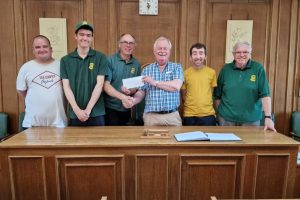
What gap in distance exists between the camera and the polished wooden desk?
184cm

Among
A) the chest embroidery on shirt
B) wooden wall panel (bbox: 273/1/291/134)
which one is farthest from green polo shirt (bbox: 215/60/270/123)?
the chest embroidery on shirt

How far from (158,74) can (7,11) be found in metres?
2.37

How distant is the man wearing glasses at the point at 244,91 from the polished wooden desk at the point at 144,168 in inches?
20.7

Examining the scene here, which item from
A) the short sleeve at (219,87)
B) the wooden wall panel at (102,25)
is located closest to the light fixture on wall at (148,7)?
the wooden wall panel at (102,25)

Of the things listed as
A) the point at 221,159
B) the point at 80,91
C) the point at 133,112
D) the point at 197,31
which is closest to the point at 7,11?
the point at 80,91

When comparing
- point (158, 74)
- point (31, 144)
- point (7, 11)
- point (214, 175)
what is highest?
point (7, 11)

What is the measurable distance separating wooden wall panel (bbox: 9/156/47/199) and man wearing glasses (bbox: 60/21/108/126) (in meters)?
0.59

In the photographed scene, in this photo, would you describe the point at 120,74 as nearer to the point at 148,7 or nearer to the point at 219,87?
the point at 219,87

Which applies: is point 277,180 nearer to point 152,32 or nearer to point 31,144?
point 31,144

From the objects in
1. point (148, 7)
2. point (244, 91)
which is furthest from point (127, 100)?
point (148, 7)

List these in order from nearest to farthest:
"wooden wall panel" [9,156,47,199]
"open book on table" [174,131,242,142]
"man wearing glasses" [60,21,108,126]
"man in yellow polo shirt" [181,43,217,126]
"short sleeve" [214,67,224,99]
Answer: "wooden wall panel" [9,156,47,199] < "open book on table" [174,131,242,142] < "man wearing glasses" [60,21,108,126] < "man in yellow polo shirt" [181,43,217,126] < "short sleeve" [214,67,224,99]

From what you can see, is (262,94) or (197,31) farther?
(197,31)

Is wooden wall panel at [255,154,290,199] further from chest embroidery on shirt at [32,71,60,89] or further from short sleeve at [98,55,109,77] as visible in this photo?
chest embroidery on shirt at [32,71,60,89]

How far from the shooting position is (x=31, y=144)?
5.95 feet
